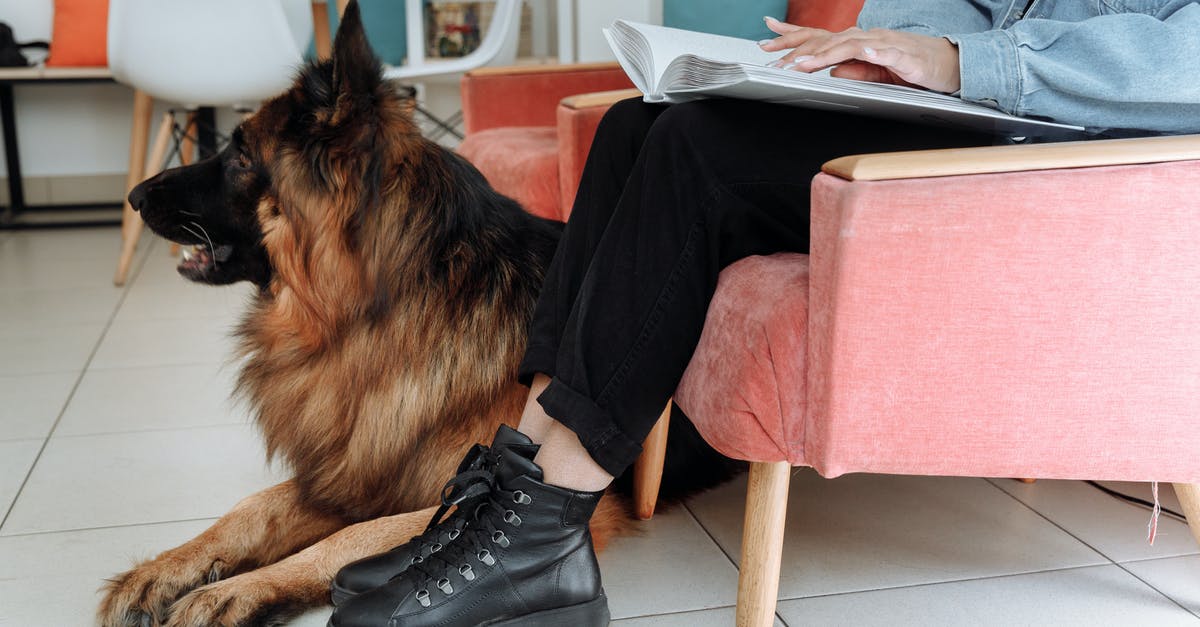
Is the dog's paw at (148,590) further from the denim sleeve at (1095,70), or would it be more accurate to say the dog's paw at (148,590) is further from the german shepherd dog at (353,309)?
the denim sleeve at (1095,70)

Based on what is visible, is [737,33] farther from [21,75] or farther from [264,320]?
[21,75]

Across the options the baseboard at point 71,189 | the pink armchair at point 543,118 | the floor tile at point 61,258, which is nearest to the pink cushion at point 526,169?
the pink armchair at point 543,118

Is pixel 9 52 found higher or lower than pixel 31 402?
higher

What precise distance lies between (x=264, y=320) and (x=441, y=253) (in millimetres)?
312

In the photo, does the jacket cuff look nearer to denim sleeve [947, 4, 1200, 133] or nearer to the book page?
denim sleeve [947, 4, 1200, 133]

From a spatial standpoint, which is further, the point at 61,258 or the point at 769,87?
the point at 61,258

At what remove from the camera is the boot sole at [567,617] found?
3.87 ft

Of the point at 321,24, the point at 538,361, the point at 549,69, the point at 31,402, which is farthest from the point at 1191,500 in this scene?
the point at 321,24

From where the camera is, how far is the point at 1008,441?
104 cm

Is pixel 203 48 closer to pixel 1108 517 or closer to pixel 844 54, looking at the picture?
pixel 844 54

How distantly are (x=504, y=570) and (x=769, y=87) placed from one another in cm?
61

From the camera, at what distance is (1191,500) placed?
4.12 feet

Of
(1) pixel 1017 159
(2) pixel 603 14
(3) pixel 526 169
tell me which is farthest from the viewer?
(2) pixel 603 14

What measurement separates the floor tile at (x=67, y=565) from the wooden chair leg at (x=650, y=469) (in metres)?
0.68
